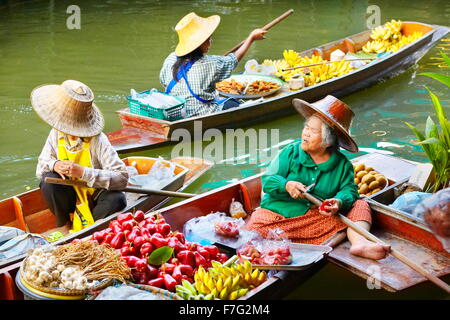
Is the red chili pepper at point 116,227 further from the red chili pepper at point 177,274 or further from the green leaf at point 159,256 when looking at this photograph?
the red chili pepper at point 177,274

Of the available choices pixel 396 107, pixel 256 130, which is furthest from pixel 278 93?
pixel 396 107

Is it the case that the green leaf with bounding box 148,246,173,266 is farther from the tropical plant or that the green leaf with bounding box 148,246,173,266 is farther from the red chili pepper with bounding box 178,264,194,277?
the tropical plant

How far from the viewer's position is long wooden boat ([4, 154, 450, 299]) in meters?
3.32

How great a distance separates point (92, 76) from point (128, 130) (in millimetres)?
2964

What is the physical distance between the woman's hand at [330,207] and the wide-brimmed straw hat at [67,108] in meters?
1.61

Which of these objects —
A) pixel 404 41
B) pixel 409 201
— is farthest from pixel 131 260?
pixel 404 41

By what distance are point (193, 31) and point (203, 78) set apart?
0.48 metres

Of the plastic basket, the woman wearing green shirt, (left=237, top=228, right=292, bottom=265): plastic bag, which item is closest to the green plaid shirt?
the plastic basket

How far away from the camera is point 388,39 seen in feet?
28.8

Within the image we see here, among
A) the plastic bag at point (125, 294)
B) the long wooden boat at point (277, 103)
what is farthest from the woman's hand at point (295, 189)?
the long wooden boat at point (277, 103)

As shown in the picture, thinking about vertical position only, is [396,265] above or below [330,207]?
below

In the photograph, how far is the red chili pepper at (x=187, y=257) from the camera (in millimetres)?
3285

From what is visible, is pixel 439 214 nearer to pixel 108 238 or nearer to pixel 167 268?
pixel 167 268

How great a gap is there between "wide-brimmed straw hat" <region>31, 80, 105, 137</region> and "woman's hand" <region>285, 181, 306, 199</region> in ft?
4.46
